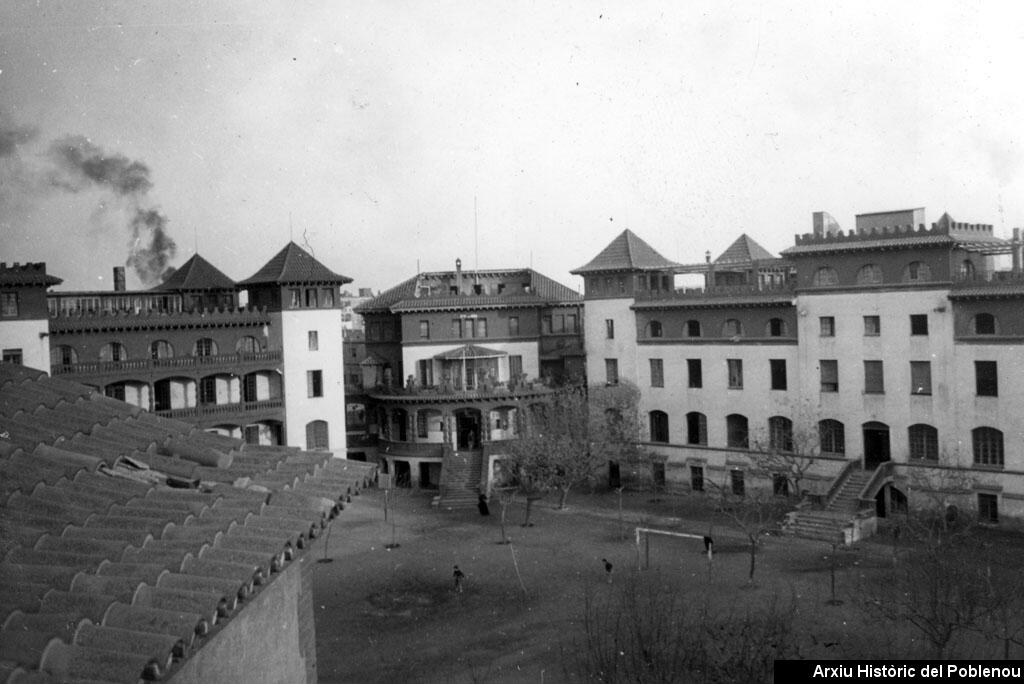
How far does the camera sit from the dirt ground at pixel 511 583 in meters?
30.4

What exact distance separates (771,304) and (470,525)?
20.0 metres

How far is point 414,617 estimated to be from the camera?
35344mm

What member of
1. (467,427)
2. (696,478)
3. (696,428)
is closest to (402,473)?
(467,427)

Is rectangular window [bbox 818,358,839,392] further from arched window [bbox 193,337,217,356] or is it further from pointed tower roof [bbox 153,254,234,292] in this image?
pointed tower roof [bbox 153,254,234,292]

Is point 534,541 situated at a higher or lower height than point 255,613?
lower

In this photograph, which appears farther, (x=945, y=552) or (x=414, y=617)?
(x=414, y=617)

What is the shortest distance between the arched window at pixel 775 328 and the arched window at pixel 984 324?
10.4 metres

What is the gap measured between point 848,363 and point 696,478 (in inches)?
467

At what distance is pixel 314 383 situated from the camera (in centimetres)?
6272

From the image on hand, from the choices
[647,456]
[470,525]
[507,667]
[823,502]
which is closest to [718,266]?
[647,456]

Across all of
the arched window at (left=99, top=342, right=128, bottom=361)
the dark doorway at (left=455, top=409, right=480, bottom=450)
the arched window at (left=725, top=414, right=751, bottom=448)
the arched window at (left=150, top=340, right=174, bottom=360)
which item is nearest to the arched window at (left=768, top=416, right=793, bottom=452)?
the arched window at (left=725, top=414, right=751, bottom=448)

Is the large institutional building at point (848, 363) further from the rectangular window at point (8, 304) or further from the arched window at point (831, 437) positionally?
the rectangular window at point (8, 304)

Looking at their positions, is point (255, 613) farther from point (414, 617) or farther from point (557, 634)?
point (414, 617)

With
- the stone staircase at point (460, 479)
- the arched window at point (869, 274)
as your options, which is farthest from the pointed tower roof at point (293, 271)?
the arched window at point (869, 274)
